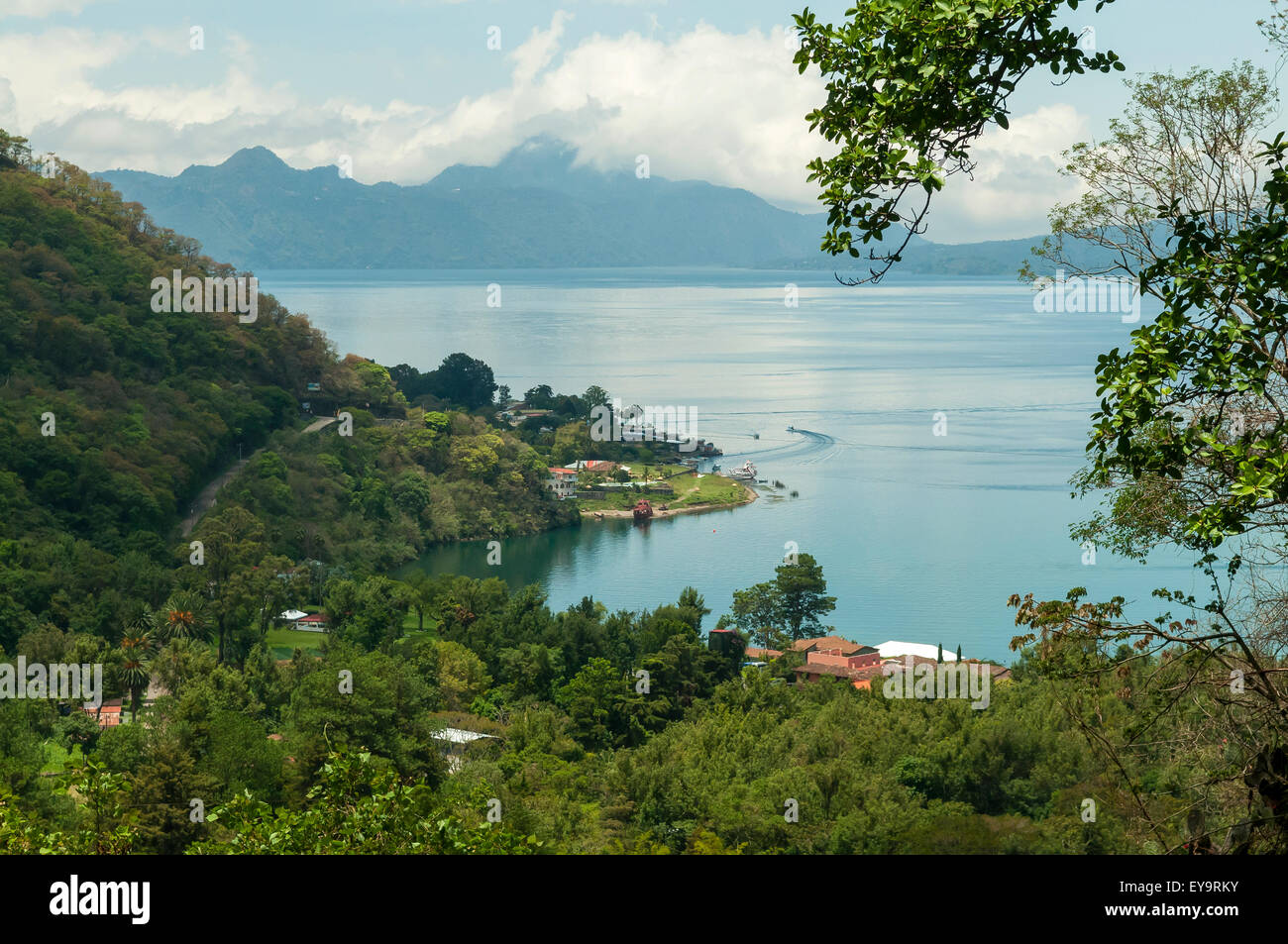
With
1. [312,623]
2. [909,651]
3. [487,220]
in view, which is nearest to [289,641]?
[312,623]

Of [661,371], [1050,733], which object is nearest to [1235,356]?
[1050,733]

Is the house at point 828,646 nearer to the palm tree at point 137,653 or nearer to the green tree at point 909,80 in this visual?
the palm tree at point 137,653

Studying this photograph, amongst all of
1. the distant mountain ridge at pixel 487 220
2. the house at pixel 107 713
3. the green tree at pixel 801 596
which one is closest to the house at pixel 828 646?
the green tree at pixel 801 596

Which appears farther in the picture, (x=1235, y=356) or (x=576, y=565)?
(x=576, y=565)

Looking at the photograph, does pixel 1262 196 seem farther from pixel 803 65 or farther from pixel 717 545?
pixel 717 545

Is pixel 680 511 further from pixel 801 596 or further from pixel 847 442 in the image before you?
pixel 801 596
